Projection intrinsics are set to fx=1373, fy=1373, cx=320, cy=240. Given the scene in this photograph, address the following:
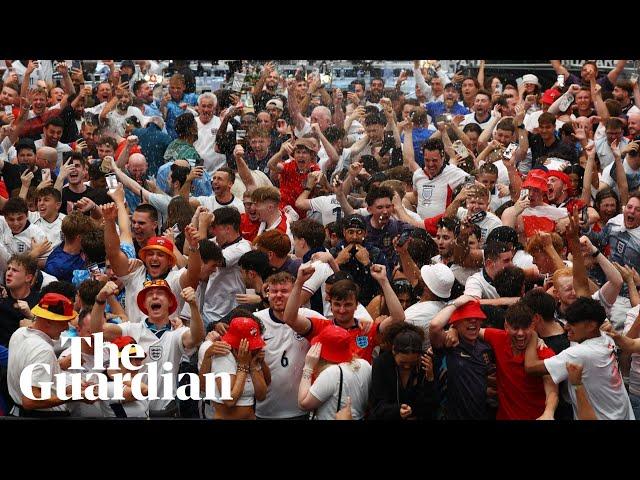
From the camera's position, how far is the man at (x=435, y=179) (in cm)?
852

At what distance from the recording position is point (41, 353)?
21.9 feet

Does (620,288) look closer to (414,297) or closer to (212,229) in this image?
(414,297)

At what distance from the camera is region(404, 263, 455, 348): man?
679cm

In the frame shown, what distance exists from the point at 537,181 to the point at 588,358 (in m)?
1.85

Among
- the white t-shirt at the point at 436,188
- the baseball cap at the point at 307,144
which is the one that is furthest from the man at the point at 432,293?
the baseball cap at the point at 307,144

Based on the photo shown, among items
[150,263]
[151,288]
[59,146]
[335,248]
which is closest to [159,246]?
[150,263]

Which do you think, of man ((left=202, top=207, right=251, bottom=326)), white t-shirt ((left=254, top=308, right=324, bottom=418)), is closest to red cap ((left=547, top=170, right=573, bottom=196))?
man ((left=202, top=207, right=251, bottom=326))

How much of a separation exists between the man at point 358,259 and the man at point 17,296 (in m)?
1.66

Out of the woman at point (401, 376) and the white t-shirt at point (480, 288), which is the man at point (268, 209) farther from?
the woman at point (401, 376)

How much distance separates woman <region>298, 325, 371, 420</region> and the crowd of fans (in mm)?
10

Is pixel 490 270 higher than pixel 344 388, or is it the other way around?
pixel 490 270

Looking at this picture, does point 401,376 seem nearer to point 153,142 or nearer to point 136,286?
point 136,286

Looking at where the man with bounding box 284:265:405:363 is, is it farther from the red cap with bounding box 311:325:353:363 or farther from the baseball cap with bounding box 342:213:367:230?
the baseball cap with bounding box 342:213:367:230

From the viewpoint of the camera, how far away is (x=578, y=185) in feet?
28.0
